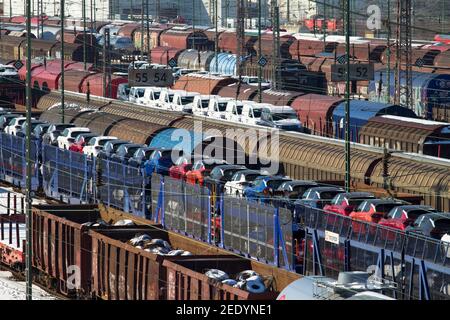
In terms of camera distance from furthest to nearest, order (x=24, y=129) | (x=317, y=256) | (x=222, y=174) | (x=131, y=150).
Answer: (x=24, y=129) → (x=131, y=150) → (x=222, y=174) → (x=317, y=256)

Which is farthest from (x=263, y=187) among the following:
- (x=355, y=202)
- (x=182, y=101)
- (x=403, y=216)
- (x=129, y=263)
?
(x=182, y=101)

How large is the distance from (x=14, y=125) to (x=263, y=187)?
19388 mm

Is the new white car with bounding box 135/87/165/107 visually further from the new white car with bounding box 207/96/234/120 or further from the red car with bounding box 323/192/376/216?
the red car with bounding box 323/192/376/216

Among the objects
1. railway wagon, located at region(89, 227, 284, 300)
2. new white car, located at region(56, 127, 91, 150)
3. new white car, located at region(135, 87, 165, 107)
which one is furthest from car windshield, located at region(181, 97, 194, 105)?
railway wagon, located at region(89, 227, 284, 300)

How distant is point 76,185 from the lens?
135ft

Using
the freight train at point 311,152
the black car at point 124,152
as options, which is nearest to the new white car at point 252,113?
the freight train at point 311,152

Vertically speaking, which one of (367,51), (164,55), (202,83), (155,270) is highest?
(367,51)

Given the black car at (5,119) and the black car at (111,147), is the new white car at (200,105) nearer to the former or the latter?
the black car at (5,119)

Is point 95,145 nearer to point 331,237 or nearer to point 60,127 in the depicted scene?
point 60,127

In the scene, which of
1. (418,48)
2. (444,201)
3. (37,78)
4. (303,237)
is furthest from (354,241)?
(418,48)

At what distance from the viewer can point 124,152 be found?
139ft
